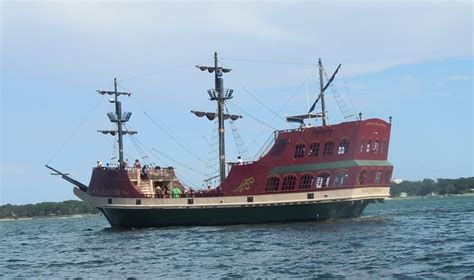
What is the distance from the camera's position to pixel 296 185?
1550 inches

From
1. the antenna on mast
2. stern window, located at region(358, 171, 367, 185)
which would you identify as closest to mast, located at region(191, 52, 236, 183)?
the antenna on mast

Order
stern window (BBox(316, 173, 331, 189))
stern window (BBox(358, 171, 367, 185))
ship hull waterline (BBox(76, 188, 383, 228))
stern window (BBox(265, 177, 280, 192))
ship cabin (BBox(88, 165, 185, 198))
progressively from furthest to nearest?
ship cabin (BBox(88, 165, 185, 198)) → stern window (BBox(265, 177, 280, 192)) → ship hull waterline (BBox(76, 188, 383, 228)) → stern window (BBox(316, 173, 331, 189)) → stern window (BBox(358, 171, 367, 185))

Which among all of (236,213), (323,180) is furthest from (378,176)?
(236,213)

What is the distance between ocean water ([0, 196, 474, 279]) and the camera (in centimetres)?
1844

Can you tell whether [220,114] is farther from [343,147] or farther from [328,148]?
[343,147]

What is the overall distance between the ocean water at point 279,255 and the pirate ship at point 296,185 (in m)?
4.20

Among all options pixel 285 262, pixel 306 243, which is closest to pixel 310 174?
pixel 306 243

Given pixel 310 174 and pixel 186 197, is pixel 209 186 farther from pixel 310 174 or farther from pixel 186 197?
pixel 310 174

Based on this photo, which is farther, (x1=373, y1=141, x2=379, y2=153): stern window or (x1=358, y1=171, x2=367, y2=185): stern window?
(x1=373, y1=141, x2=379, y2=153): stern window

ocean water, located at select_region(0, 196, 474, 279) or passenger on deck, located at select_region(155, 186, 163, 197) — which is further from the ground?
passenger on deck, located at select_region(155, 186, 163, 197)

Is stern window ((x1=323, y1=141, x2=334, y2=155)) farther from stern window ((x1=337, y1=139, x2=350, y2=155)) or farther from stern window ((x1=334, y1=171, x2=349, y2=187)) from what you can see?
stern window ((x1=334, y1=171, x2=349, y2=187))

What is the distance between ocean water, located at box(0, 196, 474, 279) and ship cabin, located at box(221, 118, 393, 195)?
4.61 m

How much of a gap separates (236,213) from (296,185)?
432 centimetres

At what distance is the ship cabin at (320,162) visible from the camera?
38438mm
